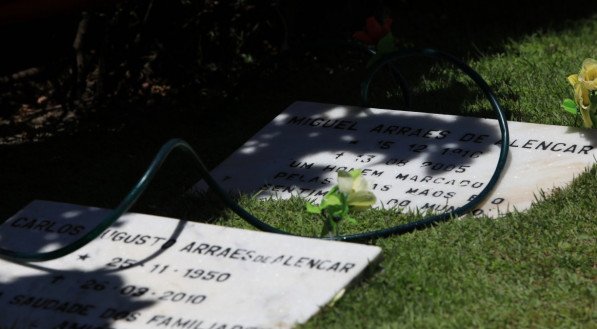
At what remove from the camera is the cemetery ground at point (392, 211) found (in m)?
4.18

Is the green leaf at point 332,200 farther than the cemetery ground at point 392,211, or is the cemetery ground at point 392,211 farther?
the green leaf at point 332,200

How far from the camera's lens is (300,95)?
23.4 feet

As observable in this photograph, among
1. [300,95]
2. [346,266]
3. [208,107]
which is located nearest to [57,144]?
[208,107]

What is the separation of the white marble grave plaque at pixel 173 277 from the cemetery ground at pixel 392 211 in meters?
0.14

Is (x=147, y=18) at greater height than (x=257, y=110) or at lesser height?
greater

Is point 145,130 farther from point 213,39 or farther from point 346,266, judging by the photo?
point 346,266

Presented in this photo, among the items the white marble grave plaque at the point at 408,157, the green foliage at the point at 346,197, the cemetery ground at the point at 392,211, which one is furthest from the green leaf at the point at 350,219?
the white marble grave plaque at the point at 408,157

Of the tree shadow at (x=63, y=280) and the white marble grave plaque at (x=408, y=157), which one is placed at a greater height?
the tree shadow at (x=63, y=280)

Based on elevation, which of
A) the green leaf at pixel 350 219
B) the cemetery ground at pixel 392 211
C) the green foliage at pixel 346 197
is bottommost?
the cemetery ground at pixel 392 211

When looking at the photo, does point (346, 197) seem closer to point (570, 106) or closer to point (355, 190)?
point (355, 190)

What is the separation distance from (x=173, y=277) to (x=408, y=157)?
1642 mm

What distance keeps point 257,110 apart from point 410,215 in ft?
6.84

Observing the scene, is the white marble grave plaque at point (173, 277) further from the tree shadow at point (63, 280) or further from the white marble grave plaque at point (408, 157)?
the white marble grave plaque at point (408, 157)

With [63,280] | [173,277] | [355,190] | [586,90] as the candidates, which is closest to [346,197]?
[355,190]
